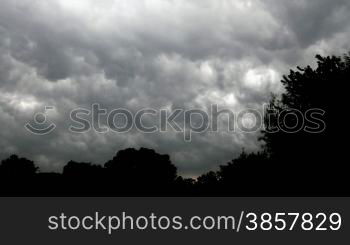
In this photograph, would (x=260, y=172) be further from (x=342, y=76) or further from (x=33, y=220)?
(x=33, y=220)

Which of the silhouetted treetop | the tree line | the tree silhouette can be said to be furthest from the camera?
the silhouetted treetop

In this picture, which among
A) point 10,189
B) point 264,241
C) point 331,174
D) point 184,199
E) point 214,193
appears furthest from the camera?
point 10,189

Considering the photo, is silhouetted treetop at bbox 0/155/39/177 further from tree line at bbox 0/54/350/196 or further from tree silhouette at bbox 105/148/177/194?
tree line at bbox 0/54/350/196

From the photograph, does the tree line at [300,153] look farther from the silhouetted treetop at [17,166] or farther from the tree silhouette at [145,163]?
the silhouetted treetop at [17,166]

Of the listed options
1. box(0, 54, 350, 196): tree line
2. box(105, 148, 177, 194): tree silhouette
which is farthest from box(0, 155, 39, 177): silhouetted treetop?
box(0, 54, 350, 196): tree line

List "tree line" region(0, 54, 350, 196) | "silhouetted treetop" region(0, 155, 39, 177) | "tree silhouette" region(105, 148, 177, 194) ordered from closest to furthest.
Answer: "tree line" region(0, 54, 350, 196) → "tree silhouette" region(105, 148, 177, 194) → "silhouetted treetop" region(0, 155, 39, 177)

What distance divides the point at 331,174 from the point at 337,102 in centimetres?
616

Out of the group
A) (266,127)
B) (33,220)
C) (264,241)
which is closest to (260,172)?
(266,127)

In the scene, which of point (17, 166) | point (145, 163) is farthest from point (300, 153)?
point (17, 166)

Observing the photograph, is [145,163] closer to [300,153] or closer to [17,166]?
[17,166]

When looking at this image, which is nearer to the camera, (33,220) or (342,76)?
(33,220)

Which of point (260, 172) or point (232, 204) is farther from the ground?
point (260, 172)

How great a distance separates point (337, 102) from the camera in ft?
110

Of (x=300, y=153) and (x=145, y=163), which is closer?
(x=300, y=153)
